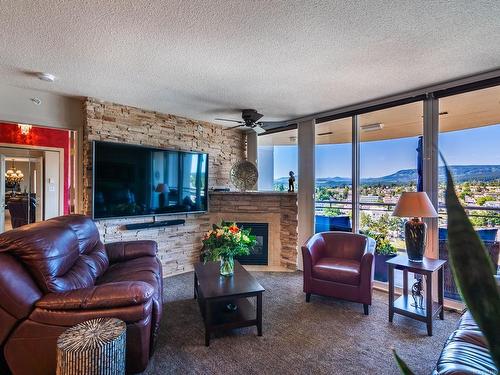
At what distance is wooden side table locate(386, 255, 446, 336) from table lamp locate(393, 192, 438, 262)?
0.39ft

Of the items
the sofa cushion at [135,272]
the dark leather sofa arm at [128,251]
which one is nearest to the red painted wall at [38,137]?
the dark leather sofa arm at [128,251]

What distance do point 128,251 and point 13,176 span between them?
450cm

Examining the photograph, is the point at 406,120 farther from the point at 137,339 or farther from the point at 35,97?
the point at 35,97

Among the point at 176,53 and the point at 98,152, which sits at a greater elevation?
the point at 176,53

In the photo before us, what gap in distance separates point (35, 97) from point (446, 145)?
484cm

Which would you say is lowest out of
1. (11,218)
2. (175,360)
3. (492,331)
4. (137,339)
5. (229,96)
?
(175,360)

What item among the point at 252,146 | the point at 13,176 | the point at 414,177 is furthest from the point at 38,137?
the point at 414,177

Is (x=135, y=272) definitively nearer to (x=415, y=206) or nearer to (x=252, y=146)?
(x=415, y=206)

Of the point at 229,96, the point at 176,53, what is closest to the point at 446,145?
the point at 229,96

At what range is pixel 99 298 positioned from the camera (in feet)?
5.82

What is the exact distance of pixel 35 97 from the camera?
324 centimetres

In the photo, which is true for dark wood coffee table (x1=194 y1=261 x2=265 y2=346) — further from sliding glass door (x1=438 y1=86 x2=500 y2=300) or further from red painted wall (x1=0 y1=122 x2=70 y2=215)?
red painted wall (x1=0 y1=122 x2=70 y2=215)

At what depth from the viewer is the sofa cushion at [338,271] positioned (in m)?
2.91

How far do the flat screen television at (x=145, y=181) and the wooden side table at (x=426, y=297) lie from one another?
2901 mm
